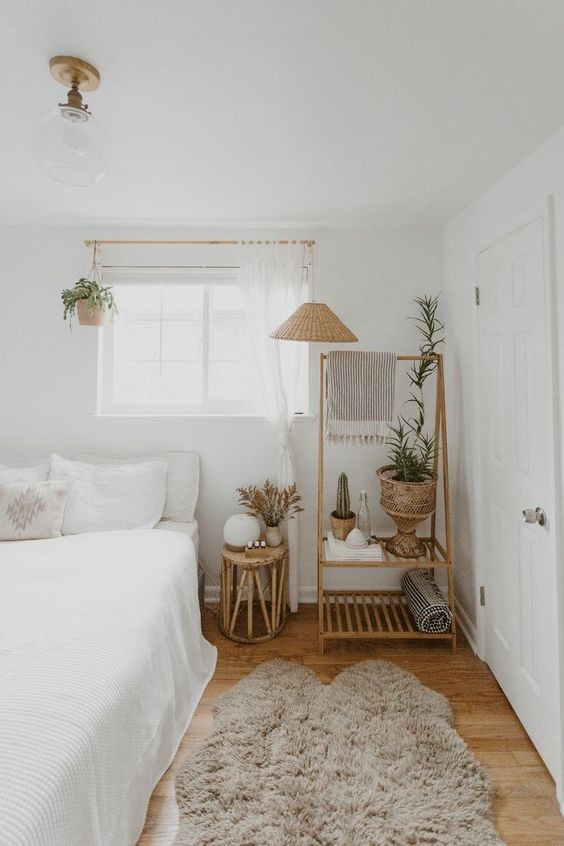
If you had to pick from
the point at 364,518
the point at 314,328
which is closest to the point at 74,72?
the point at 314,328

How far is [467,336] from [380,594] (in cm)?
163

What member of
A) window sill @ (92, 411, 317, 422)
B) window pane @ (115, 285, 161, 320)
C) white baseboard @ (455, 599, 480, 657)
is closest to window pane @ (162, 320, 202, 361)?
window pane @ (115, 285, 161, 320)

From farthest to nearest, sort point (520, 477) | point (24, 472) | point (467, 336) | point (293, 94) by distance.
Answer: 1. point (24, 472)
2. point (467, 336)
3. point (520, 477)
4. point (293, 94)

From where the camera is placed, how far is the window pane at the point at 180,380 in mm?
2873

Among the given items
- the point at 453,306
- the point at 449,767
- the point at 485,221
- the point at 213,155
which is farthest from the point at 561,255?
the point at 449,767

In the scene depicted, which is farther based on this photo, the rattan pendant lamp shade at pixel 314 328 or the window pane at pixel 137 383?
the window pane at pixel 137 383

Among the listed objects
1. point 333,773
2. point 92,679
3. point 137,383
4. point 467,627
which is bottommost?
point 333,773

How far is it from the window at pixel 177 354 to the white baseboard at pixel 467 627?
153cm

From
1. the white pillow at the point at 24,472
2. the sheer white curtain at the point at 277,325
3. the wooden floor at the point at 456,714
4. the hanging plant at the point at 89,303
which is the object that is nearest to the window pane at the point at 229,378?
the sheer white curtain at the point at 277,325

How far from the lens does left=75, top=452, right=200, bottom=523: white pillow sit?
2637mm

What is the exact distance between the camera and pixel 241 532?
247cm

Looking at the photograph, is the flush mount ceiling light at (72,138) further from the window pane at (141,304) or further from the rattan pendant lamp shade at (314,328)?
the window pane at (141,304)

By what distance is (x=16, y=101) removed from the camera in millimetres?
1495

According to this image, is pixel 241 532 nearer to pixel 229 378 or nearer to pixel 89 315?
pixel 229 378
